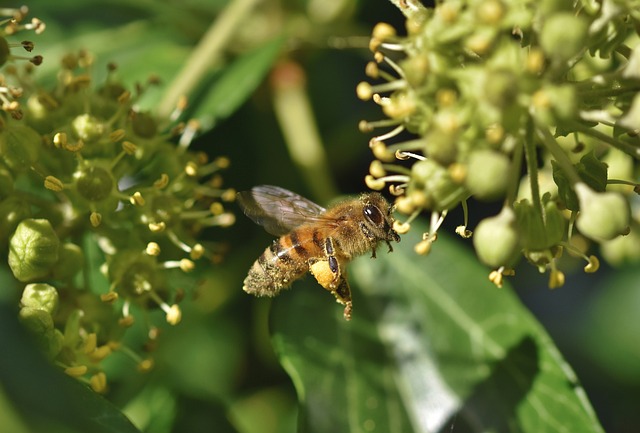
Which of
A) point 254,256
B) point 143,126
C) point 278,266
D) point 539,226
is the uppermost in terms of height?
point 539,226

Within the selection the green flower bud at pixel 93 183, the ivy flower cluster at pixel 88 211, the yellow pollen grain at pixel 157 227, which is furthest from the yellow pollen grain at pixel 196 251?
the green flower bud at pixel 93 183

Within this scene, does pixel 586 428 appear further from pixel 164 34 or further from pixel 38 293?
pixel 164 34

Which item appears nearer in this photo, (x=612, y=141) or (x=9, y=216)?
(x=612, y=141)

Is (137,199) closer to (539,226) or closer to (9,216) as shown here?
(9,216)

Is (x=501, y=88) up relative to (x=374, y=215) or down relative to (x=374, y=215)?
up

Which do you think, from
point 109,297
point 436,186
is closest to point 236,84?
point 109,297

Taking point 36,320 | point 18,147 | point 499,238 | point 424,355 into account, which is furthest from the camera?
point 424,355

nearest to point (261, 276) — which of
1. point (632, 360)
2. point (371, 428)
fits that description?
point (371, 428)

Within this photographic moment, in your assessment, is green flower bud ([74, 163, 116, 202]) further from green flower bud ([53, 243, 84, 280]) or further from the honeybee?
the honeybee
